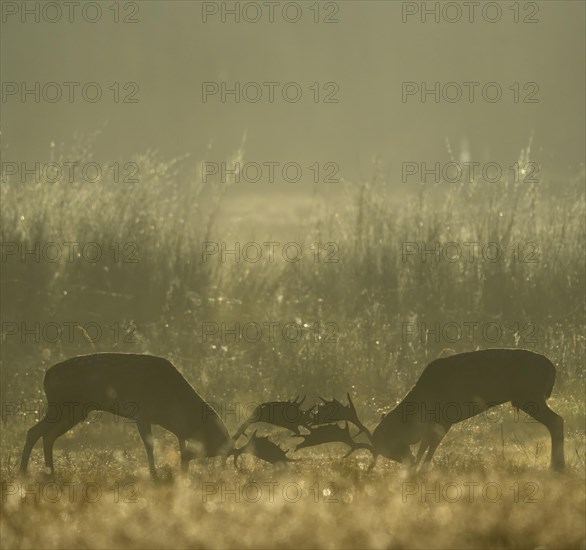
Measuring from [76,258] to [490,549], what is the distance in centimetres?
6403

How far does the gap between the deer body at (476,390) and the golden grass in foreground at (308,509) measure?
0.99m

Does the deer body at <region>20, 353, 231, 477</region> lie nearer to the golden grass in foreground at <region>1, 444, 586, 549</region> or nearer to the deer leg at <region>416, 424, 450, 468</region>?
the golden grass in foreground at <region>1, 444, 586, 549</region>

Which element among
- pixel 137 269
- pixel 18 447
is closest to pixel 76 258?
pixel 137 269

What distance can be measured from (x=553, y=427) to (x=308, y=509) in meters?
7.15

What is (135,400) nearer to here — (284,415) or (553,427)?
(284,415)

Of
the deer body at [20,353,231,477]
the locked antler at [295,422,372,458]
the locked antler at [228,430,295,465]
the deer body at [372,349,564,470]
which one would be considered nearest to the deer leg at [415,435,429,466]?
the deer body at [372,349,564,470]

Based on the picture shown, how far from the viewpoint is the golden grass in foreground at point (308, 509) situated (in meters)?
12.8

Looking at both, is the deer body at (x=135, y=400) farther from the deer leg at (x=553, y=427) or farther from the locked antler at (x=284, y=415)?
the deer leg at (x=553, y=427)

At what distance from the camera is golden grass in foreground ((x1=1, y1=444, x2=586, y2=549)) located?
12828 millimetres

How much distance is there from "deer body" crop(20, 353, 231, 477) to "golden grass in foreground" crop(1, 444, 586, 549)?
3.08ft

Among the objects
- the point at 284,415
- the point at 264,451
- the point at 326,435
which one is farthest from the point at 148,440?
the point at 326,435

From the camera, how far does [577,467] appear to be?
18.7 m

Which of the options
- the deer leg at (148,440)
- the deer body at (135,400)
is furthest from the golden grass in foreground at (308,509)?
the deer body at (135,400)

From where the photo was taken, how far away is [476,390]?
784 inches
